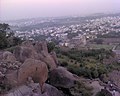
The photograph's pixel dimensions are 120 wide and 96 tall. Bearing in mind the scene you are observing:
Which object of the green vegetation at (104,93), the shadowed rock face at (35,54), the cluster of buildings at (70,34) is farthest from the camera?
the cluster of buildings at (70,34)

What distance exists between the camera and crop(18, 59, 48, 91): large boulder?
8.70m

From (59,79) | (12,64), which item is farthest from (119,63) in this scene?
(12,64)

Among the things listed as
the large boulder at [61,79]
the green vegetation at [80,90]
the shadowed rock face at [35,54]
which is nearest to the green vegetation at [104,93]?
the green vegetation at [80,90]

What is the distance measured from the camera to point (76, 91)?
9914 mm

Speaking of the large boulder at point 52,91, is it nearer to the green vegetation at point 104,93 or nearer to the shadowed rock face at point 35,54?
the green vegetation at point 104,93

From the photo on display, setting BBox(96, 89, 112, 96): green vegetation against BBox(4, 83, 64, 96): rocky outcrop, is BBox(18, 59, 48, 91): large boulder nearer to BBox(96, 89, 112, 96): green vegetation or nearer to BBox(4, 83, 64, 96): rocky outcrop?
BBox(4, 83, 64, 96): rocky outcrop

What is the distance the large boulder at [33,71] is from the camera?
8695 millimetres

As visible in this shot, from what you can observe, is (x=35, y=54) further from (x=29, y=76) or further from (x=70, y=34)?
(x=70, y=34)

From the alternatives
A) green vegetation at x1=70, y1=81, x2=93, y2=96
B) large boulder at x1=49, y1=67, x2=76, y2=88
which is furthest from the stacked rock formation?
green vegetation at x1=70, y1=81, x2=93, y2=96

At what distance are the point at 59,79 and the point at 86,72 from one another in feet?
10.1

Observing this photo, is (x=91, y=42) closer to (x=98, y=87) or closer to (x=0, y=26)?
(x=0, y=26)

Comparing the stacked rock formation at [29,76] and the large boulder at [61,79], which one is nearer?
the stacked rock formation at [29,76]

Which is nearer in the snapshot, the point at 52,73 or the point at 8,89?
the point at 8,89

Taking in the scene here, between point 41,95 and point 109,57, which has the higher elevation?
point 41,95
